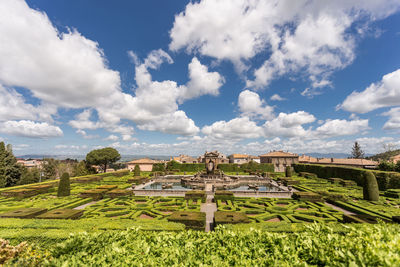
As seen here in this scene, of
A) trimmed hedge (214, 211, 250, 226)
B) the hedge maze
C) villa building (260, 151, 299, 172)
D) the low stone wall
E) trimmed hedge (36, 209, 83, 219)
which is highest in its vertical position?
villa building (260, 151, 299, 172)

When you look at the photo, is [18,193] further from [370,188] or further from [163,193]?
[370,188]

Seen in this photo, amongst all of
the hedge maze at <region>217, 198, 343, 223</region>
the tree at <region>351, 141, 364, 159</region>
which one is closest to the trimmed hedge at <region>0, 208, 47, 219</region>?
the hedge maze at <region>217, 198, 343, 223</region>

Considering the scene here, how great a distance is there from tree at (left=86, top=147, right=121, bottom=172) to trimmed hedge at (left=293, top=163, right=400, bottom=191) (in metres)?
58.5

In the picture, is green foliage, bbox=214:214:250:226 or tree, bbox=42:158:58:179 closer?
green foliage, bbox=214:214:250:226

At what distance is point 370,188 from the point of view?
18.7 m

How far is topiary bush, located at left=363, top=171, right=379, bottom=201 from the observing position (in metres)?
18.5

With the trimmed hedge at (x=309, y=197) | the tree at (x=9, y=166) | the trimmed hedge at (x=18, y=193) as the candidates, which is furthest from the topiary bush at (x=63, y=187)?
the trimmed hedge at (x=309, y=197)

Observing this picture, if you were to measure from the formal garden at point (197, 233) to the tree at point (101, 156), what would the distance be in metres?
29.9

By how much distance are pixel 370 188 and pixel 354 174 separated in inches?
606

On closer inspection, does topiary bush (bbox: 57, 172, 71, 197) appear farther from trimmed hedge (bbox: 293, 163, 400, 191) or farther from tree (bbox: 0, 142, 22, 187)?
trimmed hedge (bbox: 293, 163, 400, 191)

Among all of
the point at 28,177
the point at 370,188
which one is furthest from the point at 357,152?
the point at 28,177

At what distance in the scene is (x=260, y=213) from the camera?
1548 centimetres

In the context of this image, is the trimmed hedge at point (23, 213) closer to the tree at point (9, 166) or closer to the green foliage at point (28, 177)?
the tree at point (9, 166)

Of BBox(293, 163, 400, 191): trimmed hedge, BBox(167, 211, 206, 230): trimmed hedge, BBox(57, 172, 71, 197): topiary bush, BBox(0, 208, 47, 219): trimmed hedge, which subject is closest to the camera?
BBox(167, 211, 206, 230): trimmed hedge
